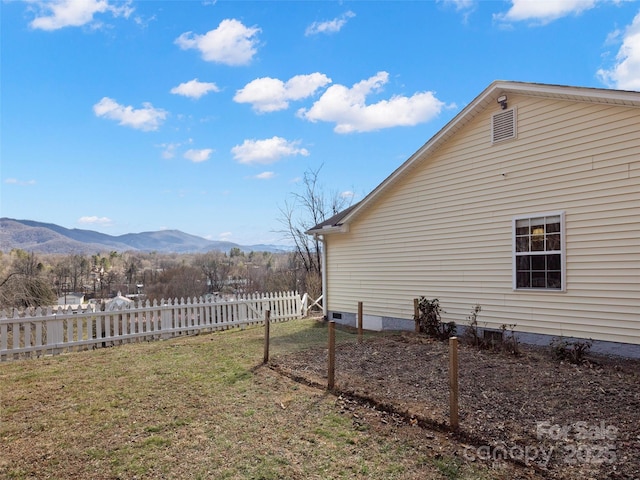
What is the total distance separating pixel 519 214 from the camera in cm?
746

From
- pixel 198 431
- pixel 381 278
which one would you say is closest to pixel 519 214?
pixel 381 278

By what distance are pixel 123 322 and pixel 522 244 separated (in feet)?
29.6

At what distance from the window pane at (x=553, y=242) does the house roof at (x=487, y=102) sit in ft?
7.87

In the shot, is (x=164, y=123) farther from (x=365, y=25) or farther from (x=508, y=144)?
(x=508, y=144)

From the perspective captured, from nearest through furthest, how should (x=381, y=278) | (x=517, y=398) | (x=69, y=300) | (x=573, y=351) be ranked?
(x=517, y=398), (x=573, y=351), (x=381, y=278), (x=69, y=300)

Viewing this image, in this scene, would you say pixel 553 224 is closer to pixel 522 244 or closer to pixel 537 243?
pixel 537 243

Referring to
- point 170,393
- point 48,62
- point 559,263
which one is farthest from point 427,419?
point 48,62

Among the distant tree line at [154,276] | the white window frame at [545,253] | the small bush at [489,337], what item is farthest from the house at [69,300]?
the white window frame at [545,253]

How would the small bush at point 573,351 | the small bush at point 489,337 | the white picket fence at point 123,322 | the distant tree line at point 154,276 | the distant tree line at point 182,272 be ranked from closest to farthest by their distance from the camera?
the small bush at point 573,351, the small bush at point 489,337, the white picket fence at point 123,322, the distant tree line at point 182,272, the distant tree line at point 154,276

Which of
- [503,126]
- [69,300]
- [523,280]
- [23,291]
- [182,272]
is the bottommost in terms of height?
[69,300]

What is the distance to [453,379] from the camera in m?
3.76

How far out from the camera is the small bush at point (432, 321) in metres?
8.21

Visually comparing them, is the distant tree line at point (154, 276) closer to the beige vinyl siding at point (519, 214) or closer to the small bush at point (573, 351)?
the beige vinyl siding at point (519, 214)

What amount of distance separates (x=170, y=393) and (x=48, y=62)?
10.8 m
